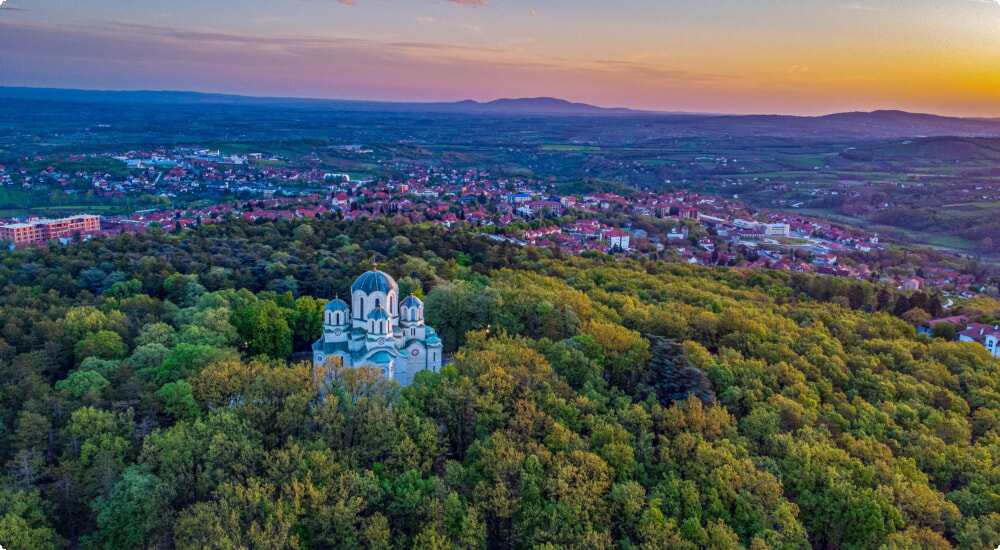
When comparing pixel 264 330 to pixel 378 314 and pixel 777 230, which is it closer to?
pixel 378 314

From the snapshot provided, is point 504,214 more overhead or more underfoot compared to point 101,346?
more overhead

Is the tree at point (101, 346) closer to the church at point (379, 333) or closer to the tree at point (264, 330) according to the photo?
the tree at point (264, 330)

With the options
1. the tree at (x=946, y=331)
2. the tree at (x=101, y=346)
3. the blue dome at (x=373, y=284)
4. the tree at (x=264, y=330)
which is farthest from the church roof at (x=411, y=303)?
the tree at (x=946, y=331)

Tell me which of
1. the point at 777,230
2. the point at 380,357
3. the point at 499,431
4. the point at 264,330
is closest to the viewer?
the point at 499,431

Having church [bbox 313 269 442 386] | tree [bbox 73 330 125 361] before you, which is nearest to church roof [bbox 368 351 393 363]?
church [bbox 313 269 442 386]

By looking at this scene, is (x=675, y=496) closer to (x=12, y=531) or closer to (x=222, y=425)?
(x=222, y=425)

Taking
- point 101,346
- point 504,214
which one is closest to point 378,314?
point 101,346

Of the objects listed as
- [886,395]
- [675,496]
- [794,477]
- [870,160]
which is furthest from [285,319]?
[870,160]

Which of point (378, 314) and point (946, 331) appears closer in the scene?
point (378, 314)
